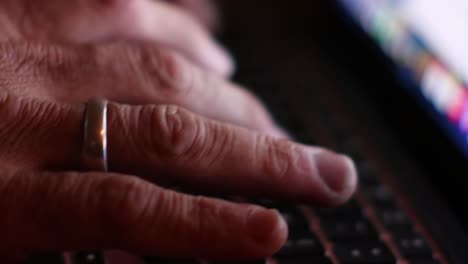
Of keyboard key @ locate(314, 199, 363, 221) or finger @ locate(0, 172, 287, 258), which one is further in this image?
keyboard key @ locate(314, 199, 363, 221)

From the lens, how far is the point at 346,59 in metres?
0.96

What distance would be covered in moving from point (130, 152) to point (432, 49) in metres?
0.40

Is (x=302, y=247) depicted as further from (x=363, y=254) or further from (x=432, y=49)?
(x=432, y=49)

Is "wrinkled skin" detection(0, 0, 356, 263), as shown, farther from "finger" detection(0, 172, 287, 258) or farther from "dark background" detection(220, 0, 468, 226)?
"dark background" detection(220, 0, 468, 226)

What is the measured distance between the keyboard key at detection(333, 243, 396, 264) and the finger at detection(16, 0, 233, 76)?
324 mm

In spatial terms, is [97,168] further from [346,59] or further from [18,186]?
[346,59]

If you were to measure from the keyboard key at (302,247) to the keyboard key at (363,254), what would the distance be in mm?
17

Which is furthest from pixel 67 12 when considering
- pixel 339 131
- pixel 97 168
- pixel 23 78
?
pixel 339 131

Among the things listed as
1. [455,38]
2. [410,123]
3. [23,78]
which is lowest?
[23,78]

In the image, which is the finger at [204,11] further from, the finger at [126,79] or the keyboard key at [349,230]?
the keyboard key at [349,230]

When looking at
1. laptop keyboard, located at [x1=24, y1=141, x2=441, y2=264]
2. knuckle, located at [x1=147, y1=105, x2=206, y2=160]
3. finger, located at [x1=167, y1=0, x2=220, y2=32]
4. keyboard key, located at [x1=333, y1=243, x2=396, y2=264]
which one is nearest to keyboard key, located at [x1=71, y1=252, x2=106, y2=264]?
laptop keyboard, located at [x1=24, y1=141, x2=441, y2=264]

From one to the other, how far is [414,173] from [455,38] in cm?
16

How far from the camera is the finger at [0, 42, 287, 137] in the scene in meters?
0.60

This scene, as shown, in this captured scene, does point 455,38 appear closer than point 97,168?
No
